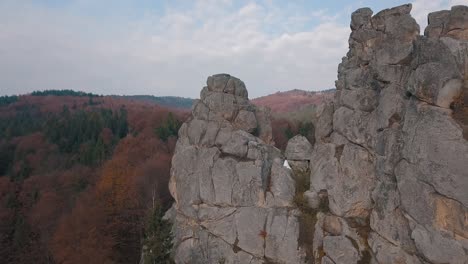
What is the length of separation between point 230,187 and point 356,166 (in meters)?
8.62

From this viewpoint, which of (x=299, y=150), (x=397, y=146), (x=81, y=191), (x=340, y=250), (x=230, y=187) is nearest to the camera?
(x=397, y=146)

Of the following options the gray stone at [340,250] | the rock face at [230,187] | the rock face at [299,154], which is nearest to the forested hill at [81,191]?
the rock face at [230,187]

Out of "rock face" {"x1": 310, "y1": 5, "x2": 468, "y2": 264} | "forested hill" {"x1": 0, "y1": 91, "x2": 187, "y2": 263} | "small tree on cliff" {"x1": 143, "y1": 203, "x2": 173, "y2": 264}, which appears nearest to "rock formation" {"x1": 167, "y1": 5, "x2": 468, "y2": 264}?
"rock face" {"x1": 310, "y1": 5, "x2": 468, "y2": 264}

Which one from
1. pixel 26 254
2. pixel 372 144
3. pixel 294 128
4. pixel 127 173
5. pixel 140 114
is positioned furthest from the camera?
pixel 140 114

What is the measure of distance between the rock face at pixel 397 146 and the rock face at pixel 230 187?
8.13ft

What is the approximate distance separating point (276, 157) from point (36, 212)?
1268 inches

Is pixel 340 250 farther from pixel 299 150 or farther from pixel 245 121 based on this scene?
pixel 245 121

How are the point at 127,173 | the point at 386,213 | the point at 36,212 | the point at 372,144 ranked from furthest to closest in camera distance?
the point at 127,173
the point at 36,212
the point at 372,144
the point at 386,213

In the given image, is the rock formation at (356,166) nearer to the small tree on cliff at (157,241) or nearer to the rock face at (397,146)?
the rock face at (397,146)

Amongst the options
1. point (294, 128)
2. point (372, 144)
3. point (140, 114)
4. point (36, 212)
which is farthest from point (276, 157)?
point (140, 114)

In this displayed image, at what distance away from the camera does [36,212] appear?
42469 millimetres

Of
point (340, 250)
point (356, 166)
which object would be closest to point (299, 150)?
point (356, 166)

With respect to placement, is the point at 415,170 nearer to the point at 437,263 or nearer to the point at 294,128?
the point at 437,263

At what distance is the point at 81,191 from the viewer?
48938 millimetres
